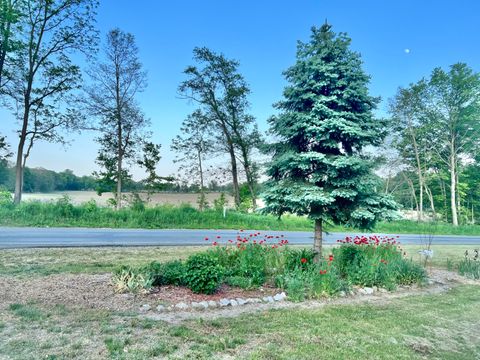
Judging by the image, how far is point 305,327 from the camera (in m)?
3.70

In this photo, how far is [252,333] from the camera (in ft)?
11.4

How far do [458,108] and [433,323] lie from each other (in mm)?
27883

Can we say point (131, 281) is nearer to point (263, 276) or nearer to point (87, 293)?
point (87, 293)

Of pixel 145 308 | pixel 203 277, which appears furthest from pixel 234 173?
pixel 145 308

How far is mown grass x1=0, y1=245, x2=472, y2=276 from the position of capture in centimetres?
598

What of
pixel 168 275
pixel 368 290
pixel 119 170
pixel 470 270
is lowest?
→ pixel 470 270

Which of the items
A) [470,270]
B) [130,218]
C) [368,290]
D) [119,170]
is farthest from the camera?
[119,170]

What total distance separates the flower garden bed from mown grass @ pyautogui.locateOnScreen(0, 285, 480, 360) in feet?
2.27

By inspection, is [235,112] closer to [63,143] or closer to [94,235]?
[63,143]

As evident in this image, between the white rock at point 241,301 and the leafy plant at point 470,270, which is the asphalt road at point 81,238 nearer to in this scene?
the leafy plant at point 470,270

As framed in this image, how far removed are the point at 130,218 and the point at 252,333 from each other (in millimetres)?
12656

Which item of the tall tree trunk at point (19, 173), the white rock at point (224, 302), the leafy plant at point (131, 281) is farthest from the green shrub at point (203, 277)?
the tall tree trunk at point (19, 173)

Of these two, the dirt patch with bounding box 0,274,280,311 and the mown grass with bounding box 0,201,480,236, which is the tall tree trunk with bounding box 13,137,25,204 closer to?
the mown grass with bounding box 0,201,480,236

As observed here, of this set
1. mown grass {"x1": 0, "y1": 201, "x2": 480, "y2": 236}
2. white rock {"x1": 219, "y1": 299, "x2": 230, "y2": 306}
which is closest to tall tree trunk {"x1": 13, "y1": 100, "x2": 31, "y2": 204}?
mown grass {"x1": 0, "y1": 201, "x2": 480, "y2": 236}
